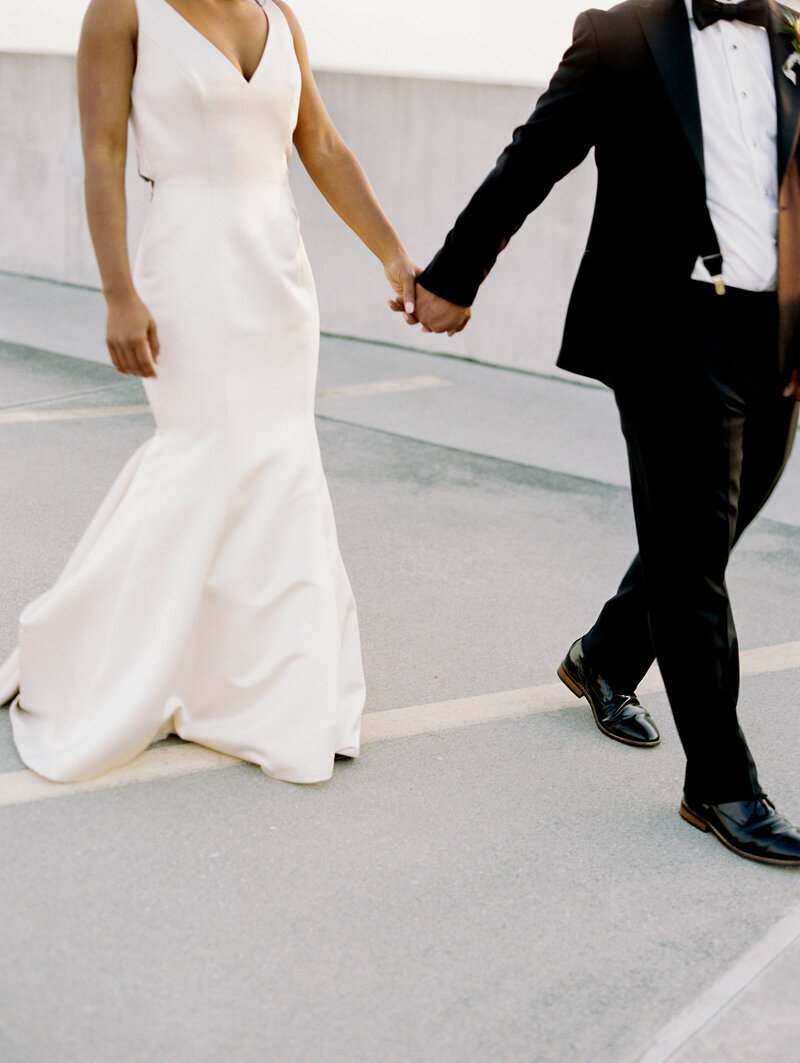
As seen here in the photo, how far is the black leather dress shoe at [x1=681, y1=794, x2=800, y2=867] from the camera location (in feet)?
10.0

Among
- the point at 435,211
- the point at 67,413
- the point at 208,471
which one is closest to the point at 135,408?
A: the point at 67,413

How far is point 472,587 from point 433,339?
3.93 metres

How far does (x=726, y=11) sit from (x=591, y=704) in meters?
1.80

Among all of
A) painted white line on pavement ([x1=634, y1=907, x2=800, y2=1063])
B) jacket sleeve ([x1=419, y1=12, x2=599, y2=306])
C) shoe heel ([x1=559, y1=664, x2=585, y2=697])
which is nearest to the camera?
painted white line on pavement ([x1=634, y1=907, x2=800, y2=1063])

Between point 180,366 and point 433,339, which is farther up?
point 180,366

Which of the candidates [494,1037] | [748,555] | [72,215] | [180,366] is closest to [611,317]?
[180,366]

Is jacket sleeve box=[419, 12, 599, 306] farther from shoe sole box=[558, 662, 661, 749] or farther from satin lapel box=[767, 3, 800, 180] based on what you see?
shoe sole box=[558, 662, 661, 749]

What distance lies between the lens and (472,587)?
15.6 feet

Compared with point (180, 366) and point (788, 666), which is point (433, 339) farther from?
point (180, 366)

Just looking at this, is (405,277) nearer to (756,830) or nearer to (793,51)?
(793,51)

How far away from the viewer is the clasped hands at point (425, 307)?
11.2ft

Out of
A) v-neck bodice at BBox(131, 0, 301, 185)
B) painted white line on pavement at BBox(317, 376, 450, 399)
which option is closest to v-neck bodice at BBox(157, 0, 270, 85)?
v-neck bodice at BBox(131, 0, 301, 185)

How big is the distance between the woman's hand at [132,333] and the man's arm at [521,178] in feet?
2.35

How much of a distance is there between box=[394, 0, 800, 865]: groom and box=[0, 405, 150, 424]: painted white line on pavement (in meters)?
3.73
